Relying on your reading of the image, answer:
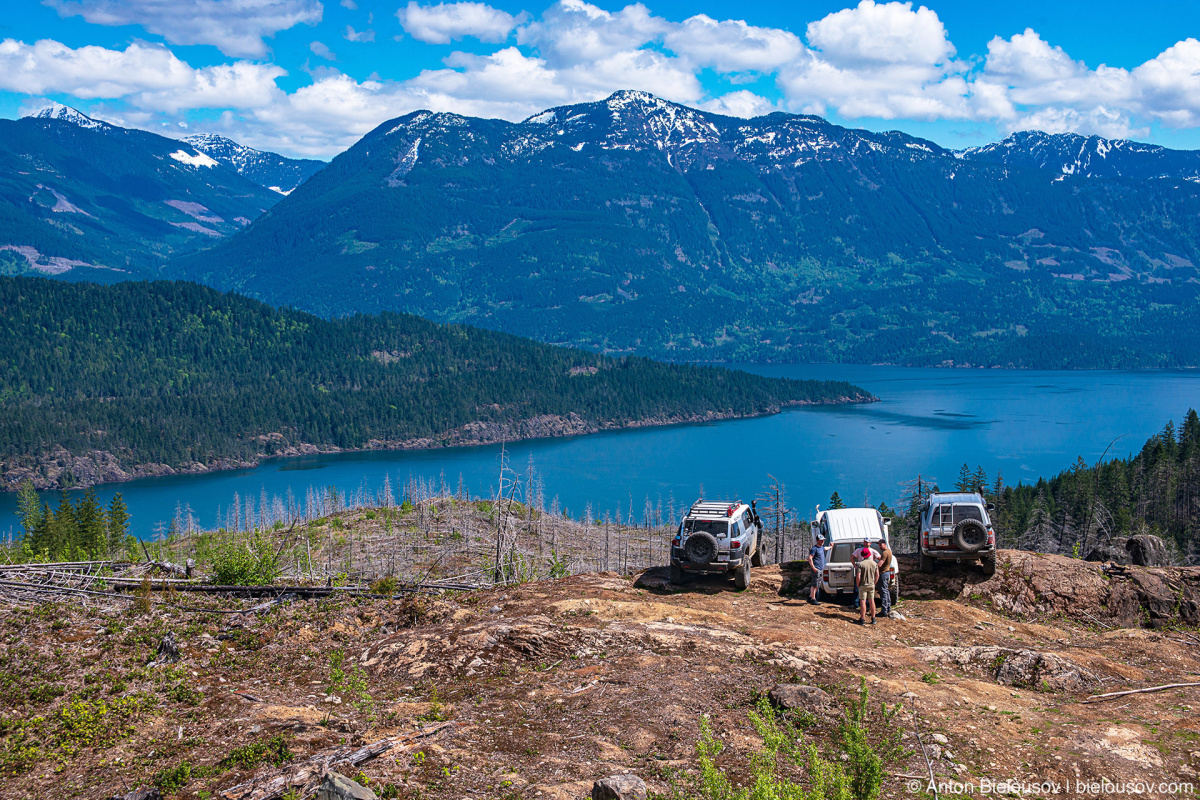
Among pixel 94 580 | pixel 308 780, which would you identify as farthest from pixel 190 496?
pixel 308 780

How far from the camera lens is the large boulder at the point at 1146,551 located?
28219 mm

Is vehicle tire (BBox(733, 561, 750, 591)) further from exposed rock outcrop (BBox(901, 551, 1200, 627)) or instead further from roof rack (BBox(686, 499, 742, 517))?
exposed rock outcrop (BBox(901, 551, 1200, 627))

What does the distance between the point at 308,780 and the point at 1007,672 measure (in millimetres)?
15155

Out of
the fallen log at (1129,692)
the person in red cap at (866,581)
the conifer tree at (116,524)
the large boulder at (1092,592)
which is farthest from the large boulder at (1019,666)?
the conifer tree at (116,524)

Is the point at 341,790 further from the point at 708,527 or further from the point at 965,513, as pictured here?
the point at 965,513

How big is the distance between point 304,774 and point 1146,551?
2908 centimetres

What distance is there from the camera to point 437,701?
654 inches

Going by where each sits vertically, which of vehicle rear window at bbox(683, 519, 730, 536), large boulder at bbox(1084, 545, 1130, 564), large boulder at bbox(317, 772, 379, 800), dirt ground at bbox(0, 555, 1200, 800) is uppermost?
vehicle rear window at bbox(683, 519, 730, 536)

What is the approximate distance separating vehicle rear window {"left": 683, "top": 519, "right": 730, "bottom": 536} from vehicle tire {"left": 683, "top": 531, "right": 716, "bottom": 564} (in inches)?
→ 10.2

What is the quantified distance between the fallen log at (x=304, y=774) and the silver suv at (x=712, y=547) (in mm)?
13049

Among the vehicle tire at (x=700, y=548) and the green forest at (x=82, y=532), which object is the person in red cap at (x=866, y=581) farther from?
the green forest at (x=82, y=532)

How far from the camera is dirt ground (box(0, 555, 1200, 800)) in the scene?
13484 mm

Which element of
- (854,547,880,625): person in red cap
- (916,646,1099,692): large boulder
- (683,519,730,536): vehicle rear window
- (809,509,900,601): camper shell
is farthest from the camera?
(683,519,730,536): vehicle rear window

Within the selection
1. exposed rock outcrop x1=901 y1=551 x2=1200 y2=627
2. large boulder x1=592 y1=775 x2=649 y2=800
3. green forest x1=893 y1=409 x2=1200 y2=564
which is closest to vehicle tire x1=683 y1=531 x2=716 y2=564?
exposed rock outcrop x1=901 y1=551 x2=1200 y2=627
